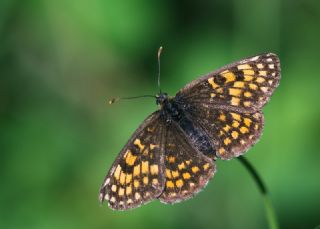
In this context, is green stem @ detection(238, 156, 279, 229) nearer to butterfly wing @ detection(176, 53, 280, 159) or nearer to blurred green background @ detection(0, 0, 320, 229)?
butterfly wing @ detection(176, 53, 280, 159)

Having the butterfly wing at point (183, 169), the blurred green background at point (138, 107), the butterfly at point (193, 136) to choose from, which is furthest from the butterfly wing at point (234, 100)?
the blurred green background at point (138, 107)

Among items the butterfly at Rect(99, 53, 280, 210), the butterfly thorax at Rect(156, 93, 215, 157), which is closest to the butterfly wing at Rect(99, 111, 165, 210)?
the butterfly at Rect(99, 53, 280, 210)

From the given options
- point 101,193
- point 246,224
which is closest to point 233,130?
point 101,193

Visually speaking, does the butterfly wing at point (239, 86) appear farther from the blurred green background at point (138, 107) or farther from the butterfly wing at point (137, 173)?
the blurred green background at point (138, 107)

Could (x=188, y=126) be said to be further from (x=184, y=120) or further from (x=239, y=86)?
(x=239, y=86)

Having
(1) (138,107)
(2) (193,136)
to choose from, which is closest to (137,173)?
(2) (193,136)

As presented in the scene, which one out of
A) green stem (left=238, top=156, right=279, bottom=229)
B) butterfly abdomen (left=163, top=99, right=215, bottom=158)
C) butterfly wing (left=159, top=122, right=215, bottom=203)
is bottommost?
green stem (left=238, top=156, right=279, bottom=229)

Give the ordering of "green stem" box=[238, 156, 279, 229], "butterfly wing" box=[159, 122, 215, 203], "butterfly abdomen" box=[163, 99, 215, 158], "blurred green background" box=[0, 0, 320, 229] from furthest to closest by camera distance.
Result: "blurred green background" box=[0, 0, 320, 229] → "butterfly abdomen" box=[163, 99, 215, 158] → "butterfly wing" box=[159, 122, 215, 203] → "green stem" box=[238, 156, 279, 229]
